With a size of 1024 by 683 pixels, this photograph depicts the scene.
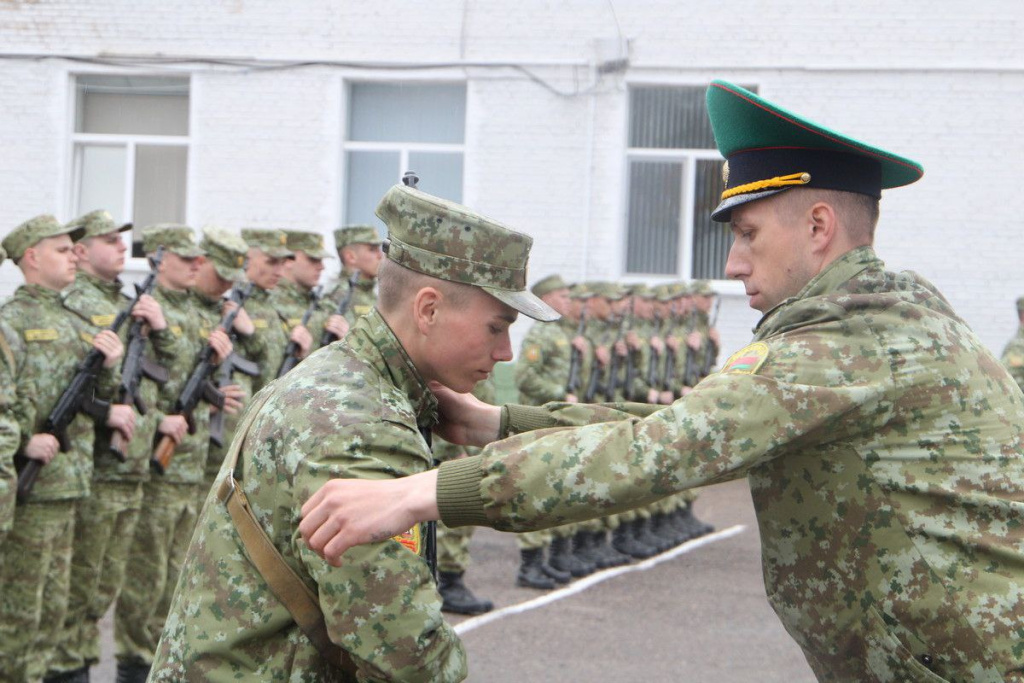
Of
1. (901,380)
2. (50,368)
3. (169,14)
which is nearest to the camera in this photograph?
(901,380)

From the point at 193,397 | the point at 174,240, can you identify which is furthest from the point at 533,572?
the point at 174,240

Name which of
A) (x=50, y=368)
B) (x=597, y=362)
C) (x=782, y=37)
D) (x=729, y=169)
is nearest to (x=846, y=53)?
(x=782, y=37)

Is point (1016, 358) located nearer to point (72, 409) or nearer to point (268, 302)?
point (268, 302)

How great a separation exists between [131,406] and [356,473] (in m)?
4.90

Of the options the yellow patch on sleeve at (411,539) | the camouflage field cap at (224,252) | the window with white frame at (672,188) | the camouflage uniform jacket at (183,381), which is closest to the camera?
the yellow patch on sleeve at (411,539)

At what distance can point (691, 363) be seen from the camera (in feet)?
46.1

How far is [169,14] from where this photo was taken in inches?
610

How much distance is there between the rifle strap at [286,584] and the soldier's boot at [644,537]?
30.0 feet

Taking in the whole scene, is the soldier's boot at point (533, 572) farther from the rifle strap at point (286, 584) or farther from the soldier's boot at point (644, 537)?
the rifle strap at point (286, 584)

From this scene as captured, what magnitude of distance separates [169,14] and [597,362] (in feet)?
23.6

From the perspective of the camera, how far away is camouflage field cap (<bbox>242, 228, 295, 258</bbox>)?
8977 mm

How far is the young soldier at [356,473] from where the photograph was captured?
2283 millimetres

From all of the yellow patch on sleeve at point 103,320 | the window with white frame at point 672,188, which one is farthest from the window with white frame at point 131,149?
the yellow patch on sleeve at point 103,320

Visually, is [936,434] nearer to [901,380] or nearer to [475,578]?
[901,380]
